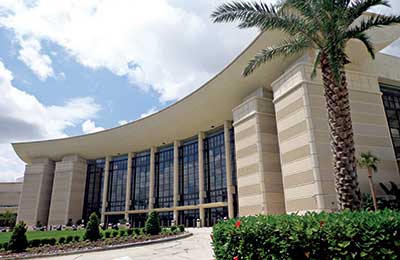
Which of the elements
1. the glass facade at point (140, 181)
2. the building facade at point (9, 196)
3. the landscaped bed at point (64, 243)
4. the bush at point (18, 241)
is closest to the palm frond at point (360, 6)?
the landscaped bed at point (64, 243)

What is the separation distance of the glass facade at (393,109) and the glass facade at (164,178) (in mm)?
30841

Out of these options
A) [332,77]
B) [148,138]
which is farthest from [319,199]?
[148,138]

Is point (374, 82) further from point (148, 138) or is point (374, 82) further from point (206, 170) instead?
point (148, 138)

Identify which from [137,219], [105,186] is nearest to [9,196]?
[105,186]

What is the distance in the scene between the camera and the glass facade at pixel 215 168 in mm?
37938

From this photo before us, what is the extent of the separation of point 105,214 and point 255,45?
136 feet

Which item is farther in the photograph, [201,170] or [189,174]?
[189,174]

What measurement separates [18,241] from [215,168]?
2600 centimetres

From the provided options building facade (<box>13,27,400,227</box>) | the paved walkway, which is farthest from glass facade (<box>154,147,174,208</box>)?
the paved walkway

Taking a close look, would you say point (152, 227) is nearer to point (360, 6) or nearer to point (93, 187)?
point (360, 6)

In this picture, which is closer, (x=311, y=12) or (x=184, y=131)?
(x=311, y=12)

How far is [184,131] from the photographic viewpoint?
41.6m

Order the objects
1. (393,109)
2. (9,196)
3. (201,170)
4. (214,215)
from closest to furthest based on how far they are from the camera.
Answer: (393,109) → (214,215) → (201,170) → (9,196)

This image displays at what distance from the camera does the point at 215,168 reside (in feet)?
129
